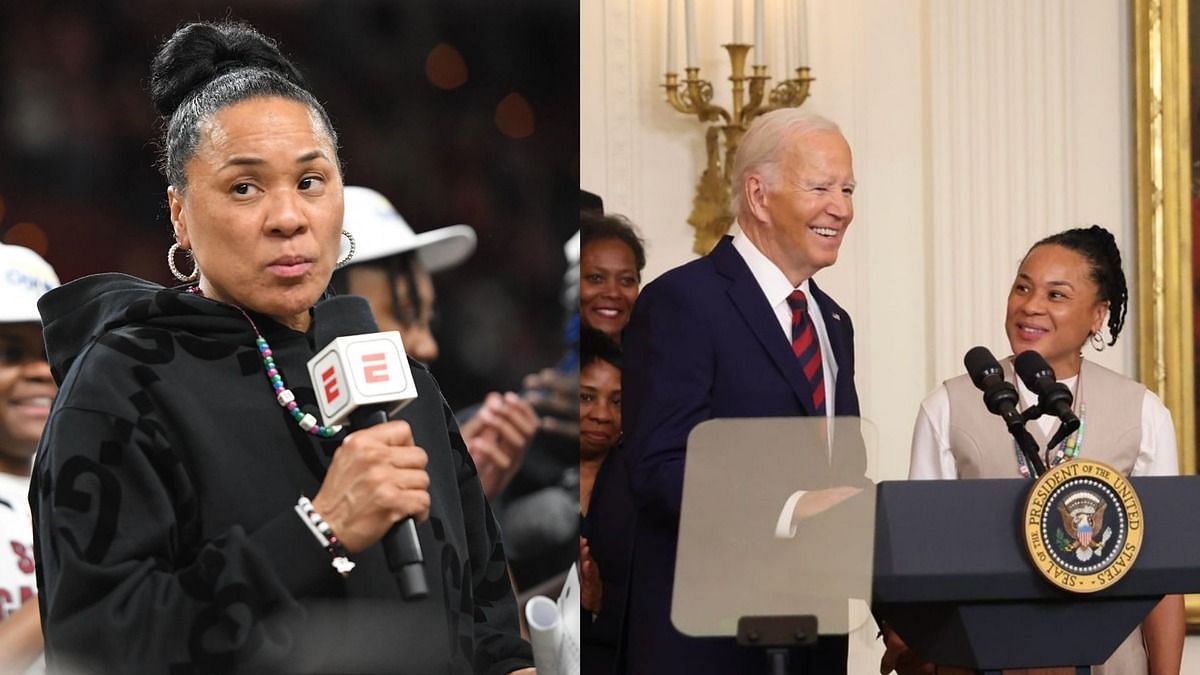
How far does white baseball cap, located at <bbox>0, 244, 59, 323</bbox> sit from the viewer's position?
2.88 meters

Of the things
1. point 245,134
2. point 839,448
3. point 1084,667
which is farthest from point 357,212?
point 1084,667

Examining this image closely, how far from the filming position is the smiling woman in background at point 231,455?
256 centimetres

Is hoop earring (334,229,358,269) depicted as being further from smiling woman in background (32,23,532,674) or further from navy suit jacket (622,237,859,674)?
navy suit jacket (622,237,859,674)

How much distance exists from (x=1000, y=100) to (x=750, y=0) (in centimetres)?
86

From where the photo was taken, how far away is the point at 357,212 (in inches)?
120

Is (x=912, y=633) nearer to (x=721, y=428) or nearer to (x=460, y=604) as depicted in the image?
(x=721, y=428)

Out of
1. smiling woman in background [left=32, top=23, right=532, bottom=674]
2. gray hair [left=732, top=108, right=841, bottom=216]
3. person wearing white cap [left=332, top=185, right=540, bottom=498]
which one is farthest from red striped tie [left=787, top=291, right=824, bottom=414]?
smiling woman in background [left=32, top=23, right=532, bottom=674]

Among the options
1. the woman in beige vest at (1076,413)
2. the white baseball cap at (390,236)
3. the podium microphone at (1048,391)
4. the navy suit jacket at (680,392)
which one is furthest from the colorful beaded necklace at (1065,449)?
the white baseball cap at (390,236)

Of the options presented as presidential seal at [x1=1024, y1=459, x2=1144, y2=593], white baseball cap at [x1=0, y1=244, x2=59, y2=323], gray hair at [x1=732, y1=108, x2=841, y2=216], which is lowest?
presidential seal at [x1=1024, y1=459, x2=1144, y2=593]

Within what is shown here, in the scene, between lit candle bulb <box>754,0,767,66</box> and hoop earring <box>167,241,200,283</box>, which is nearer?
hoop earring <box>167,241,200,283</box>

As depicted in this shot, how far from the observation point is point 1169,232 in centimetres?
519

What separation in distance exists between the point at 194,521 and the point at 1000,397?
1285 millimetres

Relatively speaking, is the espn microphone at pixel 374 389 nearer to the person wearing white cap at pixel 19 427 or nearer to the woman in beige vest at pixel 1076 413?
the person wearing white cap at pixel 19 427

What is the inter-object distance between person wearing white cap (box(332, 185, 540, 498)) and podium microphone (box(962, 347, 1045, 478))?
2.71ft
